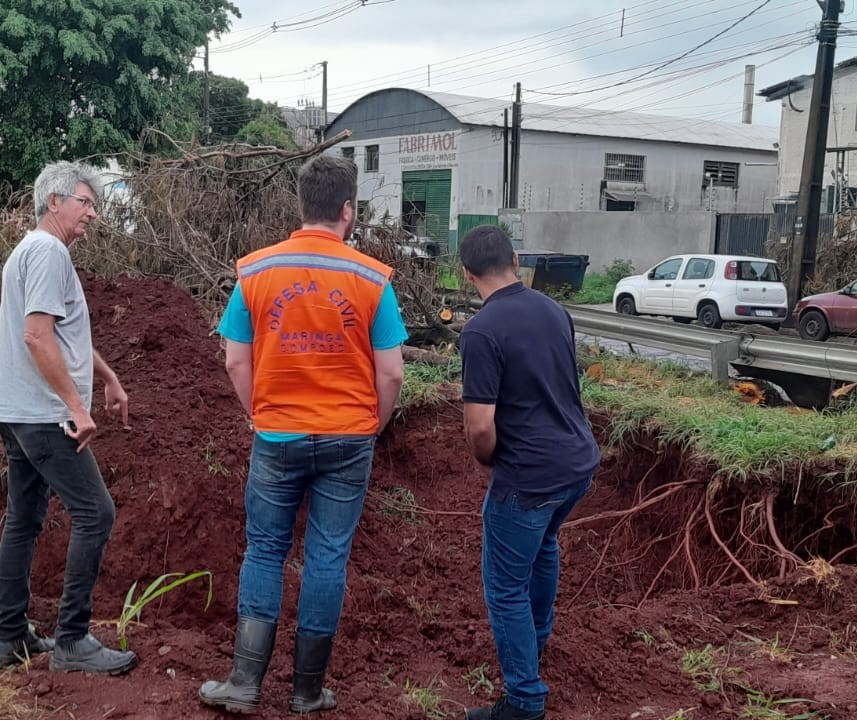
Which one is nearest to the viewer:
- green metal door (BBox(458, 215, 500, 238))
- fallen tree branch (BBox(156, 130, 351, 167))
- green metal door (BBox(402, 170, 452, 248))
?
fallen tree branch (BBox(156, 130, 351, 167))

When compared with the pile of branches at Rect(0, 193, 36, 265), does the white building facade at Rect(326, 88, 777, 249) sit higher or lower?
higher

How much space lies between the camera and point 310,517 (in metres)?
3.13

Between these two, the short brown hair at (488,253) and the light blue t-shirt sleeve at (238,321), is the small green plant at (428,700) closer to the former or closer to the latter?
the light blue t-shirt sleeve at (238,321)

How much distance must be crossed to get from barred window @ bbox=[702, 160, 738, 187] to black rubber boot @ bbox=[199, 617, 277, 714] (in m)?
40.3

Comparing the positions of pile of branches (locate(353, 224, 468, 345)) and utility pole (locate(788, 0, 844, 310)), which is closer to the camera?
pile of branches (locate(353, 224, 468, 345))

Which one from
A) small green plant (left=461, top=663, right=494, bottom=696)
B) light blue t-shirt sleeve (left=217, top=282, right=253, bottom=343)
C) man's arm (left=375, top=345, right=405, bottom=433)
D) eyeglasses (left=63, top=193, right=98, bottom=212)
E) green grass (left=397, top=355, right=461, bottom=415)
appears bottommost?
small green plant (left=461, top=663, right=494, bottom=696)

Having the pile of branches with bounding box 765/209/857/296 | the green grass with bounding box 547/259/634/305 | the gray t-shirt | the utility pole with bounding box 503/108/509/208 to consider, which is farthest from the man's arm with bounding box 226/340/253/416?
the utility pole with bounding box 503/108/509/208

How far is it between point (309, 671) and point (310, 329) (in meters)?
1.18

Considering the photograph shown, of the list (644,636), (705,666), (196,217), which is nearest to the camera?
(705,666)

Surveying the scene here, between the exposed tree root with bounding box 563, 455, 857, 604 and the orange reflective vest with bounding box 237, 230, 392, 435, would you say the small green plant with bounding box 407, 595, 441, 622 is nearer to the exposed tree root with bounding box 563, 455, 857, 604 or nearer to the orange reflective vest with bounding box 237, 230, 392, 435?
the exposed tree root with bounding box 563, 455, 857, 604

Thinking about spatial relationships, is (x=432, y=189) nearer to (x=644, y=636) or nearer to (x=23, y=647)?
(x=644, y=636)

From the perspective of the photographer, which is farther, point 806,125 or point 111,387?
point 806,125

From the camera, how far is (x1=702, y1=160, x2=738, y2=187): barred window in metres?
40.0

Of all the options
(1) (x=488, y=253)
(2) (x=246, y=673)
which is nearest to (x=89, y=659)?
(2) (x=246, y=673)
